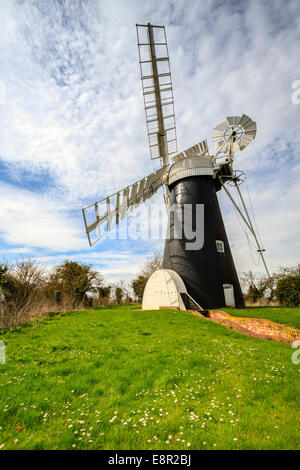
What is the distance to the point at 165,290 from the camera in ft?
50.2

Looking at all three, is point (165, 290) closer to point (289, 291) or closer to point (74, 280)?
point (289, 291)

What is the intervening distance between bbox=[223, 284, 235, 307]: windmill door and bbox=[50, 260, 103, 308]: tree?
20178 millimetres

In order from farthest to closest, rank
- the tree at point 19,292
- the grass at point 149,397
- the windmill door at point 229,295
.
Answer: the windmill door at point 229,295 → the tree at point 19,292 → the grass at point 149,397

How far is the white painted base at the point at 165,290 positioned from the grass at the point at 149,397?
8.38m

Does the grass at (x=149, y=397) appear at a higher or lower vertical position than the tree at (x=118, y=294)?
higher

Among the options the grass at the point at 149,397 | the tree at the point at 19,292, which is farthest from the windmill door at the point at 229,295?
the tree at the point at 19,292

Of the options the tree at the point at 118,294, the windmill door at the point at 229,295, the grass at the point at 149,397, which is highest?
the windmill door at the point at 229,295

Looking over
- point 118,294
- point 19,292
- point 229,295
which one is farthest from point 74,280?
point 229,295

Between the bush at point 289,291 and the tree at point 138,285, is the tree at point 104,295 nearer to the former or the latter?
the tree at point 138,285

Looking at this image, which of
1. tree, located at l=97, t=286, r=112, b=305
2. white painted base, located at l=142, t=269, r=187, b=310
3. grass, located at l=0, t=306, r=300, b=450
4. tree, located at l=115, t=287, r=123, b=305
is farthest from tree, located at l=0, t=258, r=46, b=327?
tree, located at l=115, t=287, r=123, b=305

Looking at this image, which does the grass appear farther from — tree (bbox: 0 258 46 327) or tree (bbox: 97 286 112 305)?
tree (bbox: 97 286 112 305)

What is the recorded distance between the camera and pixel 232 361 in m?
4.93

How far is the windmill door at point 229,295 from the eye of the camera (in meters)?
14.9

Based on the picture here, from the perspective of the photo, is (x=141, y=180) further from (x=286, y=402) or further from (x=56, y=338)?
(x=286, y=402)
